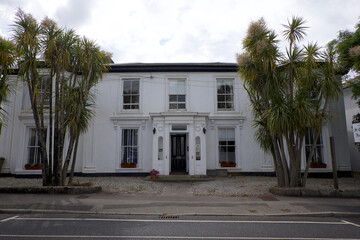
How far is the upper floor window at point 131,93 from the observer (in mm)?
15367

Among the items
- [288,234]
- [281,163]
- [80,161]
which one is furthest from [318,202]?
[80,161]

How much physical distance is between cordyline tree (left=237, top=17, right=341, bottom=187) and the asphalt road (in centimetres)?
329

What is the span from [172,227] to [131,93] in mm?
11011

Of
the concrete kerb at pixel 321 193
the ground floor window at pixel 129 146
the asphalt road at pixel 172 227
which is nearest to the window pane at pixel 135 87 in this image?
the ground floor window at pixel 129 146

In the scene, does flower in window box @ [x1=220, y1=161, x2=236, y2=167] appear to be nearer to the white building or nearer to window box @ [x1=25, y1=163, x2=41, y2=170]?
the white building

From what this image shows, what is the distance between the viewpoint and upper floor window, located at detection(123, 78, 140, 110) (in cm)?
1537

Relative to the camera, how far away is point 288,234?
513cm

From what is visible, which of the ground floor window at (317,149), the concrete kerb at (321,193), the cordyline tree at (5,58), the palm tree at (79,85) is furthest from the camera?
the ground floor window at (317,149)

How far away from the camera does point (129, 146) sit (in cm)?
1497

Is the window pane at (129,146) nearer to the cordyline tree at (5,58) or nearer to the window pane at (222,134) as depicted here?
the window pane at (222,134)

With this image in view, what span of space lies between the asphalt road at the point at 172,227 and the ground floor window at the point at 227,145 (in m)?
8.35

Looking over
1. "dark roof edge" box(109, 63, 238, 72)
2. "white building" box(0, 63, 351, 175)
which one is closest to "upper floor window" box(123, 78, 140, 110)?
"white building" box(0, 63, 351, 175)

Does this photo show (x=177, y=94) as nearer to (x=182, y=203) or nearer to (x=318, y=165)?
(x=182, y=203)

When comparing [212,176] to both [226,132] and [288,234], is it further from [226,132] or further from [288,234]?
[288,234]
